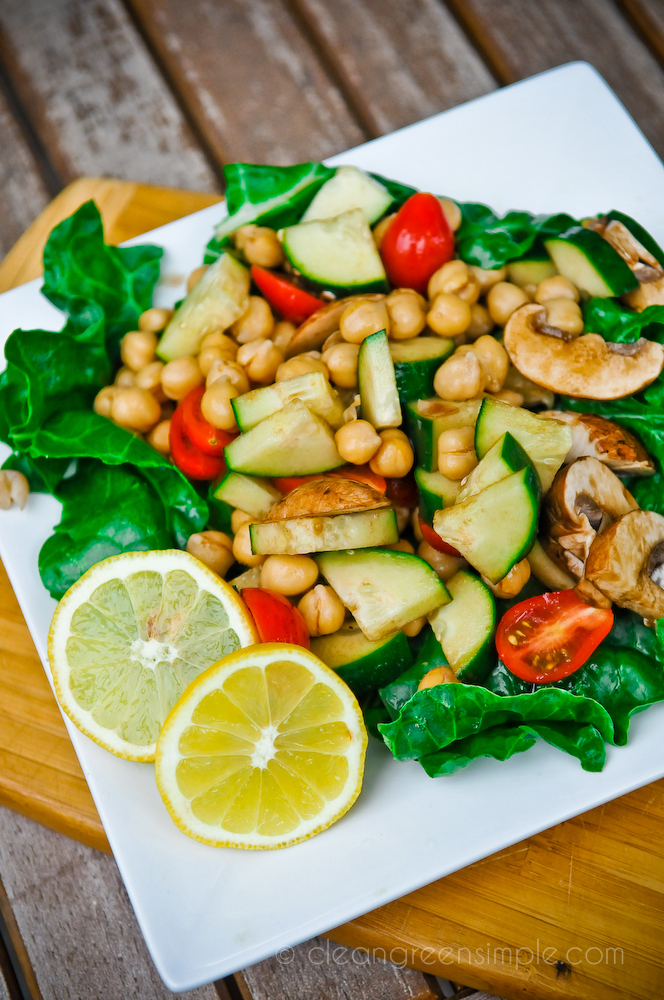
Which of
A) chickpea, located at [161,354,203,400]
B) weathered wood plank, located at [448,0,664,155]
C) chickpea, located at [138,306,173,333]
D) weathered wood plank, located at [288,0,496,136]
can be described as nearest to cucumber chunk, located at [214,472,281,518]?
chickpea, located at [161,354,203,400]

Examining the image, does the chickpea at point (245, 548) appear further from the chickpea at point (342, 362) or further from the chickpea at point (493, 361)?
the chickpea at point (493, 361)

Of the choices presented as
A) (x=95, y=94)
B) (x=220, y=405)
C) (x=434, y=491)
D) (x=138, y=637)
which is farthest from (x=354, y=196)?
(x=95, y=94)

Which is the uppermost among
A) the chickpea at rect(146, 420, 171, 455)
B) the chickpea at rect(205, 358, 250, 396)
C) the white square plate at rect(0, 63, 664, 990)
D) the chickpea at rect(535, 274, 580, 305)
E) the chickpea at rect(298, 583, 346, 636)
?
the chickpea at rect(205, 358, 250, 396)

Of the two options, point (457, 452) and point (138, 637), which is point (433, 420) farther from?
point (138, 637)

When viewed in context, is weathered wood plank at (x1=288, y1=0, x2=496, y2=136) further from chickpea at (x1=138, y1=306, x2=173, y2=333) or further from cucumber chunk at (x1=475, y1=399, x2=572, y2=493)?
cucumber chunk at (x1=475, y1=399, x2=572, y2=493)

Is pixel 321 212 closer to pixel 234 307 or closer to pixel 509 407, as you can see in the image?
pixel 234 307

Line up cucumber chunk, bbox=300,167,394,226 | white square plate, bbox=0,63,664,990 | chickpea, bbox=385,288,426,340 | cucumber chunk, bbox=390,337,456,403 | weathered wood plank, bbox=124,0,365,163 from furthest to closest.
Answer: weathered wood plank, bbox=124,0,365,163
cucumber chunk, bbox=300,167,394,226
chickpea, bbox=385,288,426,340
cucumber chunk, bbox=390,337,456,403
white square plate, bbox=0,63,664,990
